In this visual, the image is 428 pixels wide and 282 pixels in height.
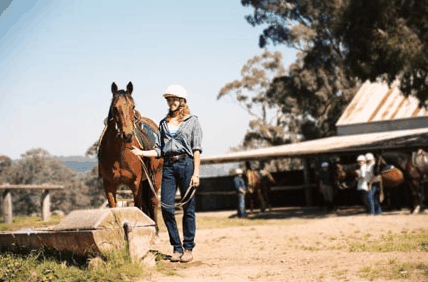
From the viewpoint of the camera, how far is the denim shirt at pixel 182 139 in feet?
24.0

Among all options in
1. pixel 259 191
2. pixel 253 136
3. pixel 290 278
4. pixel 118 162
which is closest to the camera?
pixel 290 278

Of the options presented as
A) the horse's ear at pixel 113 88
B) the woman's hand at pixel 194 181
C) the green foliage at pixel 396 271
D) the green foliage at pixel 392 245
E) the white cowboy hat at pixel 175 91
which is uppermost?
the horse's ear at pixel 113 88

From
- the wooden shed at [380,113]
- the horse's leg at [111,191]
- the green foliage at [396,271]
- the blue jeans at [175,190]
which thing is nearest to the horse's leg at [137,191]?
the horse's leg at [111,191]

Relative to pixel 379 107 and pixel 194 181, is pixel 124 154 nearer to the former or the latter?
pixel 194 181

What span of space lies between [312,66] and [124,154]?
105 ft

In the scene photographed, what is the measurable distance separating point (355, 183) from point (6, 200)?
1115cm

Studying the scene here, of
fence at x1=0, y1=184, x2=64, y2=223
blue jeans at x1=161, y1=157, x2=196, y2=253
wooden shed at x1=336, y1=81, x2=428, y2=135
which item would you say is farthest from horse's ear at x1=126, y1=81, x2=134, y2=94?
wooden shed at x1=336, y1=81, x2=428, y2=135

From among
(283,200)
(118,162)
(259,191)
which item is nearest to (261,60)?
(283,200)

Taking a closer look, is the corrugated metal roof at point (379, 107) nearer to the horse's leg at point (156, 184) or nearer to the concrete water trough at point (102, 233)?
the horse's leg at point (156, 184)

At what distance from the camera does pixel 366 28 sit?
63.1ft

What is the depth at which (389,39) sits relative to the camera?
728 inches

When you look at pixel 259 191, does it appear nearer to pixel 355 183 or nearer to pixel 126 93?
pixel 355 183

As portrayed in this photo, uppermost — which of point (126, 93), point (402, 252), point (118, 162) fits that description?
point (126, 93)

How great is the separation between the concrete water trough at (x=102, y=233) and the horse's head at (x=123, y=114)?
1.41m
